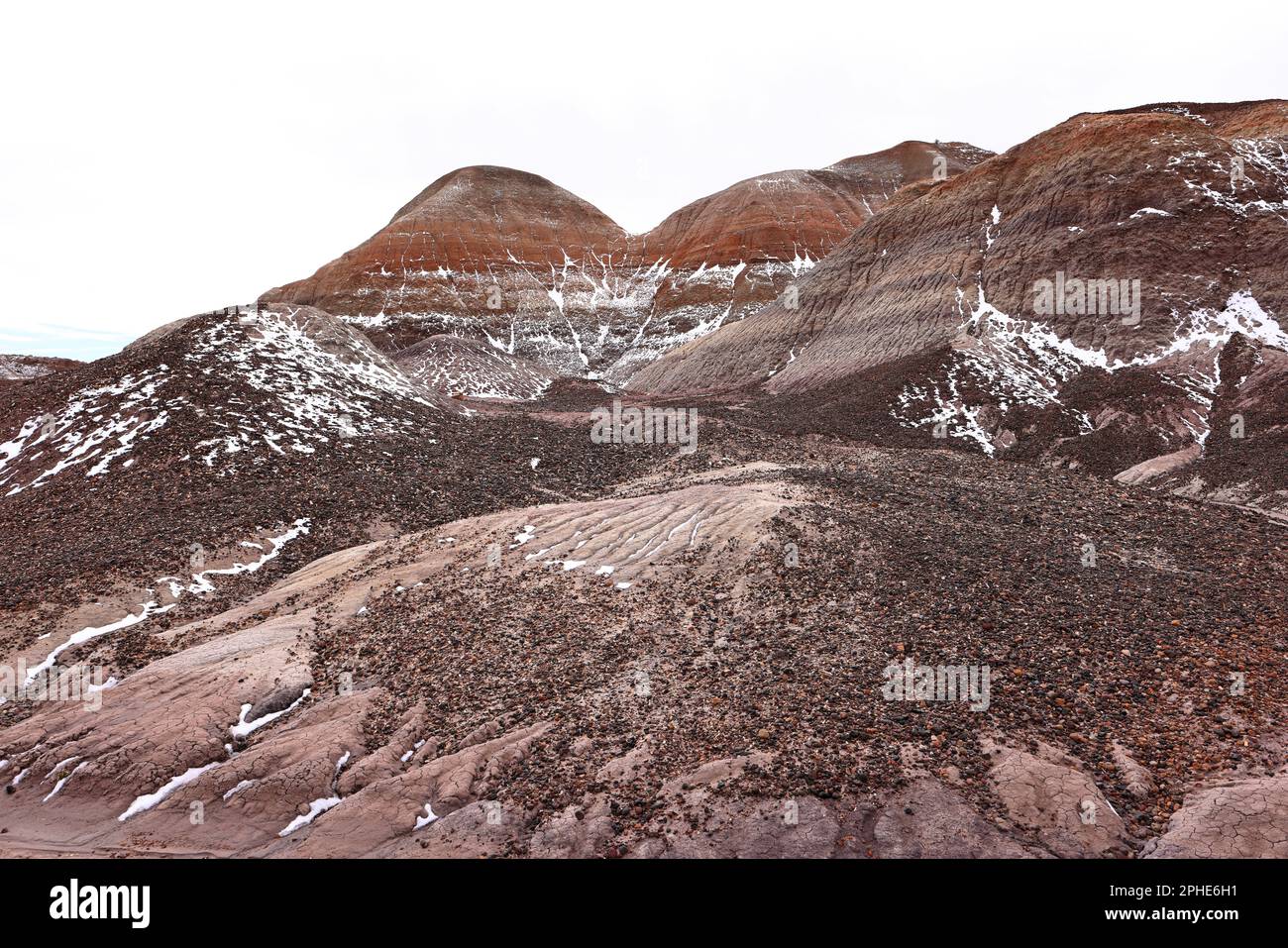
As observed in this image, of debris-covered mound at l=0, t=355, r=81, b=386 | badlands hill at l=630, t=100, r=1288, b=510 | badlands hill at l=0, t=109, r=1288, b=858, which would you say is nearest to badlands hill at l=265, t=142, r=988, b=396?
debris-covered mound at l=0, t=355, r=81, b=386

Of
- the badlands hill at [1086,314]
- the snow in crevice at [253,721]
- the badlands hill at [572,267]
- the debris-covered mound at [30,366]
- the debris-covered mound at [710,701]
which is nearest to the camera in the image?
the debris-covered mound at [710,701]

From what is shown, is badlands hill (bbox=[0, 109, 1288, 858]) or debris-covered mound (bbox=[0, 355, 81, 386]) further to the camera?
debris-covered mound (bbox=[0, 355, 81, 386])

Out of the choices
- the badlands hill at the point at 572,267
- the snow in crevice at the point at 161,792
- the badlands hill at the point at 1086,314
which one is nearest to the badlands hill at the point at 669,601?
the snow in crevice at the point at 161,792

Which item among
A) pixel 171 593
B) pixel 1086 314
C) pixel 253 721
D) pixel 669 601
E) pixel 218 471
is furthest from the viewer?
pixel 1086 314

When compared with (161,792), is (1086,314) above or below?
above

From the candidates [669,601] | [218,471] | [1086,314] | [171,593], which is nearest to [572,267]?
[1086,314]

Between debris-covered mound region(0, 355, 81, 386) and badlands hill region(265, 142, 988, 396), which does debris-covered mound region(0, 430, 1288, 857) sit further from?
debris-covered mound region(0, 355, 81, 386)

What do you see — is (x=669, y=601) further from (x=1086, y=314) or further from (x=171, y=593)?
(x=1086, y=314)

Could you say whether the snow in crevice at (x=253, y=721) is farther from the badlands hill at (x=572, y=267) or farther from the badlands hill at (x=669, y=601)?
the badlands hill at (x=572, y=267)
